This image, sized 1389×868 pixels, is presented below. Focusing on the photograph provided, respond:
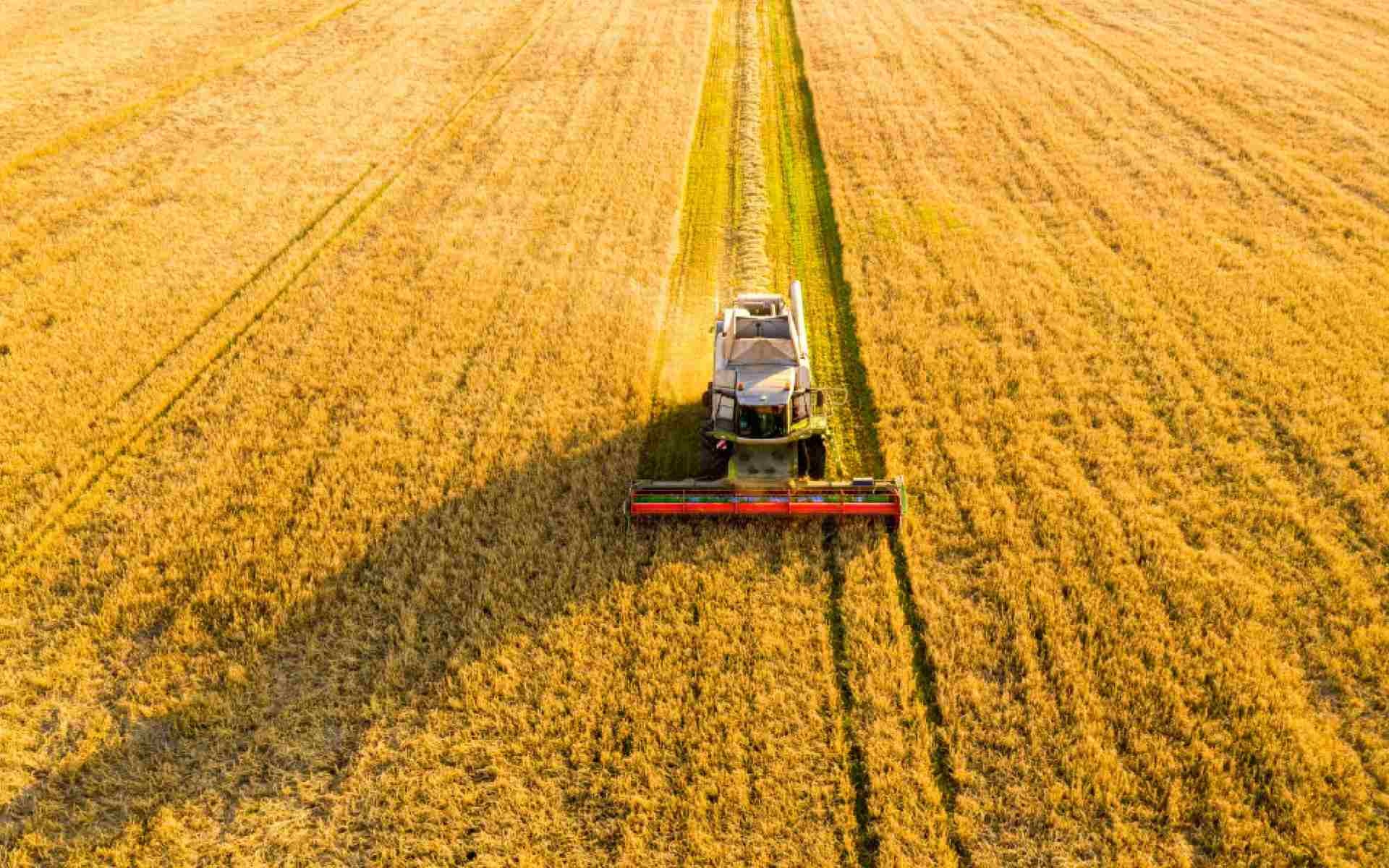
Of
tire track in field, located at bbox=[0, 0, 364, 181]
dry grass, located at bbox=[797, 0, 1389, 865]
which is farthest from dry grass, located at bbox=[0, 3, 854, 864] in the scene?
tire track in field, located at bbox=[0, 0, 364, 181]

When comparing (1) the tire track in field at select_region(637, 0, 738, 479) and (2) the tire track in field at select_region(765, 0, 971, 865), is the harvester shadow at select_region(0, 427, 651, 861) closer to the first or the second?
(1) the tire track in field at select_region(637, 0, 738, 479)

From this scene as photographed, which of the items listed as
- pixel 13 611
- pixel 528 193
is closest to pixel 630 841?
pixel 13 611

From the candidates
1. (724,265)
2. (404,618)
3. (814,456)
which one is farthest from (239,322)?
(814,456)

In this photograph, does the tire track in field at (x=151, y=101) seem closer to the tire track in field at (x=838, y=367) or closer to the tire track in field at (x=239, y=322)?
the tire track in field at (x=239, y=322)

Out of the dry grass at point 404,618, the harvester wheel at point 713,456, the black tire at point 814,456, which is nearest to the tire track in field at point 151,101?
the dry grass at point 404,618

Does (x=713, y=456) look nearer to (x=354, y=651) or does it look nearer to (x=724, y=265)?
(x=354, y=651)
